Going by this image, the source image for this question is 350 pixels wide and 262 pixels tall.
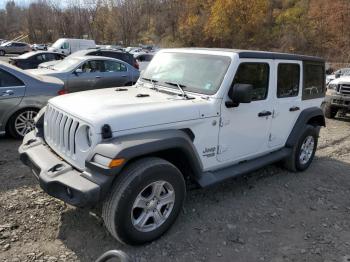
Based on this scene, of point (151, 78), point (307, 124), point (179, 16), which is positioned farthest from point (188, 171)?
point (179, 16)

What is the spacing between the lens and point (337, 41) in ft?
144

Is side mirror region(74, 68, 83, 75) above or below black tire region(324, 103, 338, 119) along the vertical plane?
above

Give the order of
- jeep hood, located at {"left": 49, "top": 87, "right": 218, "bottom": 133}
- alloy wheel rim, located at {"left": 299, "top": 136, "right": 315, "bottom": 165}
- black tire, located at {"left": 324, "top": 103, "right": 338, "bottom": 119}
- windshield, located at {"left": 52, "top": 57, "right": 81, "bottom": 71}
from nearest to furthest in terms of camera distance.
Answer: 1. jeep hood, located at {"left": 49, "top": 87, "right": 218, "bottom": 133}
2. alloy wheel rim, located at {"left": 299, "top": 136, "right": 315, "bottom": 165}
3. windshield, located at {"left": 52, "top": 57, "right": 81, "bottom": 71}
4. black tire, located at {"left": 324, "top": 103, "right": 338, "bottom": 119}

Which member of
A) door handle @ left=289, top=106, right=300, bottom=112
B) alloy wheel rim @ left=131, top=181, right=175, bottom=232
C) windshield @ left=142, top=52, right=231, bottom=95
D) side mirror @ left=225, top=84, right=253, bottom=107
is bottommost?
alloy wheel rim @ left=131, top=181, right=175, bottom=232

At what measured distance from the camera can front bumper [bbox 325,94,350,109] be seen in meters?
9.58

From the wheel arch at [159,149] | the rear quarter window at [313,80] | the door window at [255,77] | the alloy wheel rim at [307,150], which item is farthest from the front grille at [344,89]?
the wheel arch at [159,149]

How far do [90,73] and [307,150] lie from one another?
6.39 meters

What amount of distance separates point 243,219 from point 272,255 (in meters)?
0.68

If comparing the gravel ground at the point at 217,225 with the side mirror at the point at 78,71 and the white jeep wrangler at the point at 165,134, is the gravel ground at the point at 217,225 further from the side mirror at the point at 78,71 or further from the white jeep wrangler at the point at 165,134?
the side mirror at the point at 78,71

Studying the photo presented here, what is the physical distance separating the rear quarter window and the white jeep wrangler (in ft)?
0.44

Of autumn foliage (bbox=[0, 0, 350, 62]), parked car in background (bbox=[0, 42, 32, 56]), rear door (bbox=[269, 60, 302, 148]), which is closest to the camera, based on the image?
rear door (bbox=[269, 60, 302, 148])

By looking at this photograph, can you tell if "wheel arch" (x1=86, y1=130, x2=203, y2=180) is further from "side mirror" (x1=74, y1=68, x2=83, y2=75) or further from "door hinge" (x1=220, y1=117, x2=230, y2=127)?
"side mirror" (x1=74, y1=68, x2=83, y2=75)

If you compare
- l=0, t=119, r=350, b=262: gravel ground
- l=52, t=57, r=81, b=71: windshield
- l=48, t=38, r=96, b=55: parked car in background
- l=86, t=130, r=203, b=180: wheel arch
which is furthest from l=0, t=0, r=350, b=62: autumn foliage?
l=86, t=130, r=203, b=180: wheel arch

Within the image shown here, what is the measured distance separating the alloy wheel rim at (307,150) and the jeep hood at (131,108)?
2.43 m
